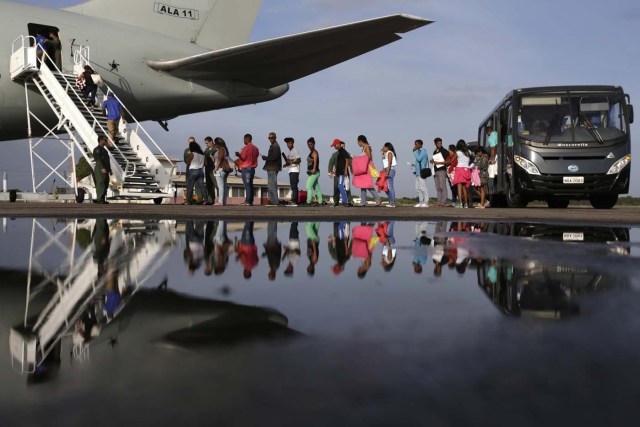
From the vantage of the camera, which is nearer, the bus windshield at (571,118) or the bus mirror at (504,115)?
the bus windshield at (571,118)

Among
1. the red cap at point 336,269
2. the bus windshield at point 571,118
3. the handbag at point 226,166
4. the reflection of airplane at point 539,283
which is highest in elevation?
the bus windshield at point 571,118

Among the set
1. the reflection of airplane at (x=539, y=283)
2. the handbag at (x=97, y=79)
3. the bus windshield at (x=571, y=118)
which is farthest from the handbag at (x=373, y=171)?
the reflection of airplane at (x=539, y=283)

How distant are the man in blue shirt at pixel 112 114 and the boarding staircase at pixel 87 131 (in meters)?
0.15

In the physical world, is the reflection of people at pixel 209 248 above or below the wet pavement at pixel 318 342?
below

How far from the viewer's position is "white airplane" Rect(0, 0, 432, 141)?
13891 millimetres

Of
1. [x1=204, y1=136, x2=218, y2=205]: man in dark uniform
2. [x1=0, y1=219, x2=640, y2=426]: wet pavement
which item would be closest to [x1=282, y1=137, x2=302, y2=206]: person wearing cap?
[x1=204, y1=136, x2=218, y2=205]: man in dark uniform

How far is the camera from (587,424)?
2.79ft

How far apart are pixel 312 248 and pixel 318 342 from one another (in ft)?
7.99

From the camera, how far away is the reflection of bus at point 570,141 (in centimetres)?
1292

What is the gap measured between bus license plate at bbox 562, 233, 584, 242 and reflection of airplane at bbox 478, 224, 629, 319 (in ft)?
4.78

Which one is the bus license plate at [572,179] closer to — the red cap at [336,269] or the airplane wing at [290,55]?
the airplane wing at [290,55]

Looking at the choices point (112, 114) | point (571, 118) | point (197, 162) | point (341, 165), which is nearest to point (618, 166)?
point (571, 118)

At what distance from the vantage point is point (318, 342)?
1327mm

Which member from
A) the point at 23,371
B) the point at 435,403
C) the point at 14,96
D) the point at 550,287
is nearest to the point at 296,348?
the point at 435,403
